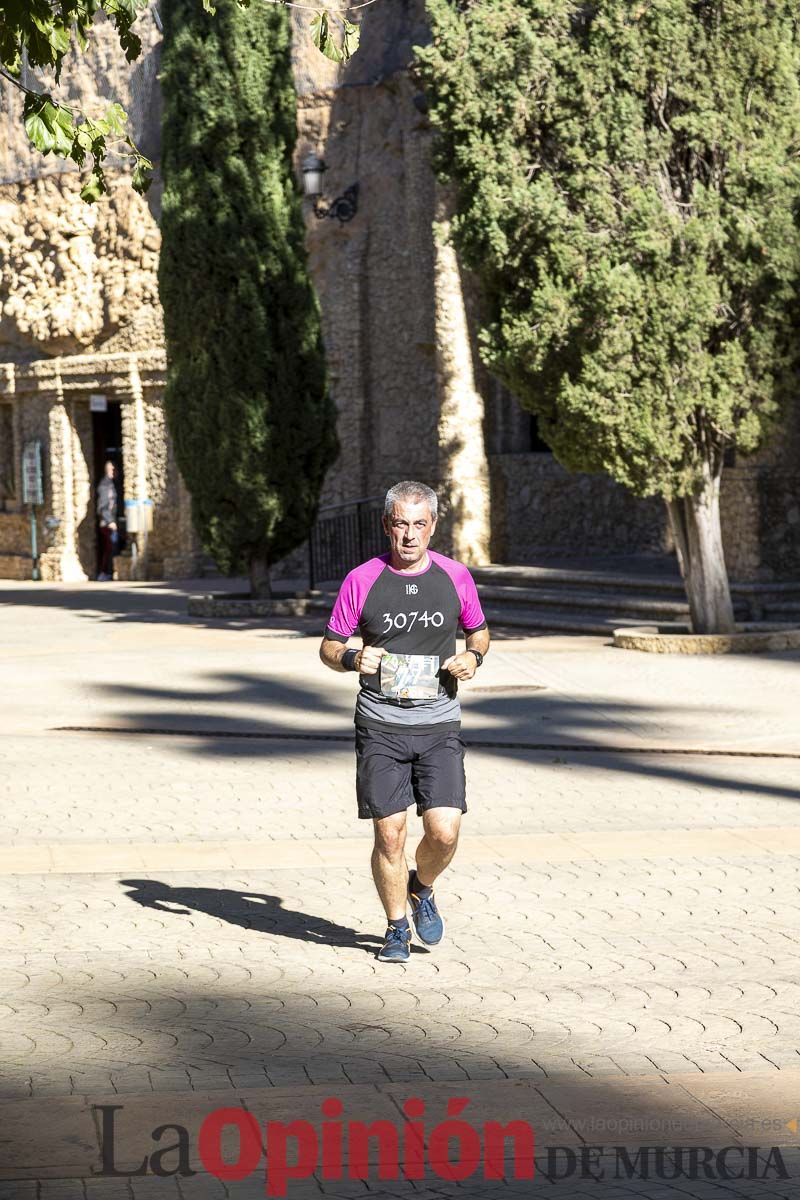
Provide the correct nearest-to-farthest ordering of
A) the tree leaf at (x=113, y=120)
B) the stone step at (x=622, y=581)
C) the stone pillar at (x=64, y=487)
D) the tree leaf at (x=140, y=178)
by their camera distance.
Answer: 1. the tree leaf at (x=113, y=120)
2. the tree leaf at (x=140, y=178)
3. the stone step at (x=622, y=581)
4. the stone pillar at (x=64, y=487)

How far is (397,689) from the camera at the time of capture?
6.55 m

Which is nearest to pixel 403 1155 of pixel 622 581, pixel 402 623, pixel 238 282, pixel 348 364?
pixel 402 623

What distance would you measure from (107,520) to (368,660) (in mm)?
24654

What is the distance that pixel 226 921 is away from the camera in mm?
7312

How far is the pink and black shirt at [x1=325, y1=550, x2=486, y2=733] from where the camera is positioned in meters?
6.54

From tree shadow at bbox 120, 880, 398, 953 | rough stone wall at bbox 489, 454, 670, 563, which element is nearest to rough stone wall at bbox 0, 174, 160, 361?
rough stone wall at bbox 489, 454, 670, 563

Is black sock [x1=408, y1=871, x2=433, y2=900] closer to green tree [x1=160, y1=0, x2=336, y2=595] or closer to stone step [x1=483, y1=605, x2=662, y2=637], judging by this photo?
stone step [x1=483, y1=605, x2=662, y2=637]

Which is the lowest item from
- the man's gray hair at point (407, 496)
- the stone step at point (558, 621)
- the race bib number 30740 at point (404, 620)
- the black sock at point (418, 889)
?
the black sock at point (418, 889)

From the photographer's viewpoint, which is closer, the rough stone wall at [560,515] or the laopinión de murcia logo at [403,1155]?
the laopinión de murcia logo at [403,1155]

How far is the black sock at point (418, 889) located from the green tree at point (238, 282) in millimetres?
15288

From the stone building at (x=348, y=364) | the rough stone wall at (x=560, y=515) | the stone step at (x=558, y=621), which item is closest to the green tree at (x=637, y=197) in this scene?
the stone step at (x=558, y=621)

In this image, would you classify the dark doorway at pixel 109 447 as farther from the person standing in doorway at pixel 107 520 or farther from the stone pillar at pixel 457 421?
the stone pillar at pixel 457 421

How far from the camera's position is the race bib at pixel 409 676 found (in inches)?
257

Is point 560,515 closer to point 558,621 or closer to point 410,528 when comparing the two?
point 558,621
